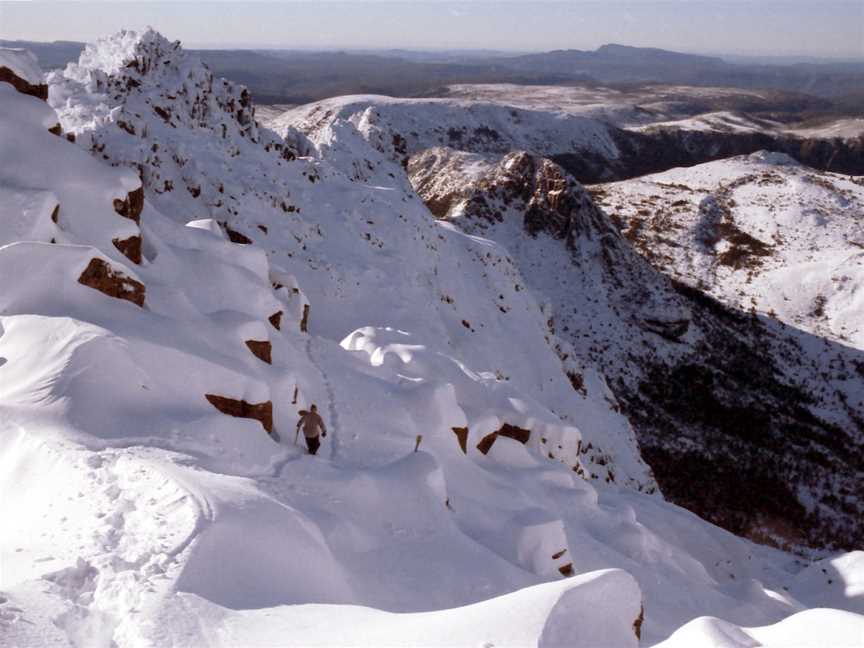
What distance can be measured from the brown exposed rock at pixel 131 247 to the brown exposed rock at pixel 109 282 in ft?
5.46

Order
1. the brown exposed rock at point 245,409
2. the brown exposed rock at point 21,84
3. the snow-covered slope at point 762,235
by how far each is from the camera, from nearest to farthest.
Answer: the brown exposed rock at point 245,409, the brown exposed rock at point 21,84, the snow-covered slope at point 762,235

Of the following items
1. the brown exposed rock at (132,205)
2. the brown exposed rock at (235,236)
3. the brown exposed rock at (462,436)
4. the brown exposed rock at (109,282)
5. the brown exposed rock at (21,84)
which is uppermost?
the brown exposed rock at (21,84)

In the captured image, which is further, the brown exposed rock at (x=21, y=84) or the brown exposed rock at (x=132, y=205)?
the brown exposed rock at (x=21, y=84)

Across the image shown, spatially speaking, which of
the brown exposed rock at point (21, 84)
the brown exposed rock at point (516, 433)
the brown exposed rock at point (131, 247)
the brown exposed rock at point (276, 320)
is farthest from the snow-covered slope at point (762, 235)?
the brown exposed rock at point (21, 84)

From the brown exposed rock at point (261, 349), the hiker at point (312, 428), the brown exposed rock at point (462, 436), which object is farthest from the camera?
the brown exposed rock at point (462, 436)

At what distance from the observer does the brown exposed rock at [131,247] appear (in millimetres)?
11198

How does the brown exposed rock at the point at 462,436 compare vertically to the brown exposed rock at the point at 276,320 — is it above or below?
below

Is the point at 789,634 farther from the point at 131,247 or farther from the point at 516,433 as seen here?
the point at 131,247

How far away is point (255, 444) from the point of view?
848 cm

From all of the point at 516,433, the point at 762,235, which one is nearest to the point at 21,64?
the point at 516,433

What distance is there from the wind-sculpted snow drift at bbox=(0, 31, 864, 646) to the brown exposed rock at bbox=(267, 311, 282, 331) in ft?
0.22

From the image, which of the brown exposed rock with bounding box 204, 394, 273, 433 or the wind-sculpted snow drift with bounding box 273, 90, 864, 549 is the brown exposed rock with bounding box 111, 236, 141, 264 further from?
the wind-sculpted snow drift with bounding box 273, 90, 864, 549

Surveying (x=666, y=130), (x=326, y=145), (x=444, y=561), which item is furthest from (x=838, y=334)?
(x=666, y=130)

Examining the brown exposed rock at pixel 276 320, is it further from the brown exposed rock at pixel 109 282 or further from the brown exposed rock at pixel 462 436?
the brown exposed rock at pixel 462 436
